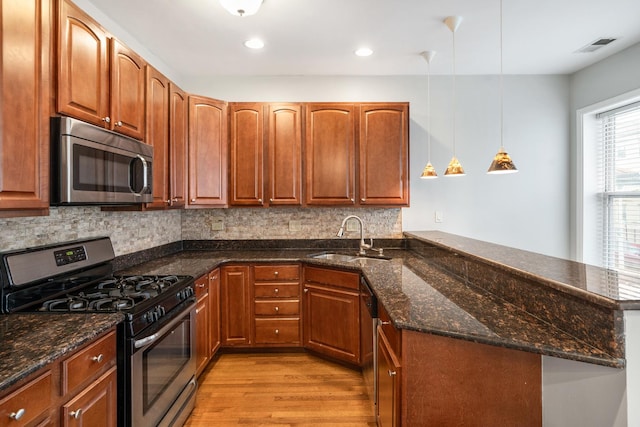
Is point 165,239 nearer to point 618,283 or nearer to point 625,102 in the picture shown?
point 618,283

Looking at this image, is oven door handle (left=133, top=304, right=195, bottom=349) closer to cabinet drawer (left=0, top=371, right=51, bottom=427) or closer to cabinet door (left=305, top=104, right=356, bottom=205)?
cabinet drawer (left=0, top=371, right=51, bottom=427)

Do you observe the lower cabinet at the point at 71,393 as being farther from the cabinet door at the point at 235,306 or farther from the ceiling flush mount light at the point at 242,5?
the ceiling flush mount light at the point at 242,5

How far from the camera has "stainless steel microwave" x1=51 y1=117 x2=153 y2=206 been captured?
159cm

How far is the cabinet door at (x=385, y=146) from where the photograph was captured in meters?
3.34

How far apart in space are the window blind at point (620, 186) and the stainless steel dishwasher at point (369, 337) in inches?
96.5

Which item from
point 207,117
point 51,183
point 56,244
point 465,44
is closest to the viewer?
point 51,183

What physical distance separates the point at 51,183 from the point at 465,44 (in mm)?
3021

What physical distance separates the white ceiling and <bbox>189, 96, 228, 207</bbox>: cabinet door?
0.45 meters

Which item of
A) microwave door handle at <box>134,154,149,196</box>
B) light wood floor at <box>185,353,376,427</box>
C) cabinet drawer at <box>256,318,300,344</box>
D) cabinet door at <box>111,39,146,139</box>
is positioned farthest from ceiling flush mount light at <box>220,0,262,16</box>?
light wood floor at <box>185,353,376,427</box>

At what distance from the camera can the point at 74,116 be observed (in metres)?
1.70

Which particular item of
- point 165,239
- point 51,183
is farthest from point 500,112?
point 51,183

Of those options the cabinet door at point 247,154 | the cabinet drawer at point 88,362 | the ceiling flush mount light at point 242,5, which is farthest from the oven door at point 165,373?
the ceiling flush mount light at point 242,5


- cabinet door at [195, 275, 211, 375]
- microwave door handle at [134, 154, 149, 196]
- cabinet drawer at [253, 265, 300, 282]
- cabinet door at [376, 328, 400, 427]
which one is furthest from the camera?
cabinet drawer at [253, 265, 300, 282]

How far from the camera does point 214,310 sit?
298 cm
